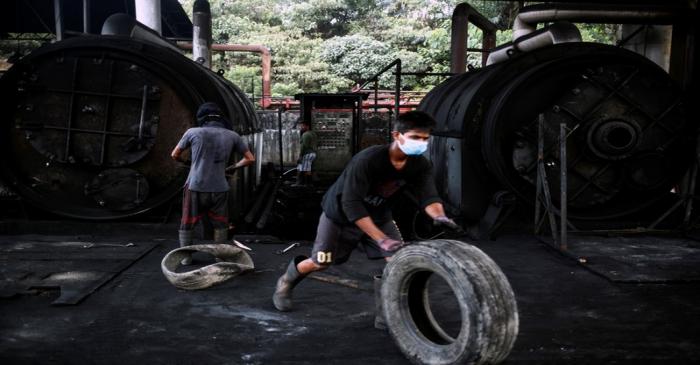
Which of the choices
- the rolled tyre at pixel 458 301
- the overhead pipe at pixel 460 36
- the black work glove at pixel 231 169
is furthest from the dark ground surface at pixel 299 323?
the overhead pipe at pixel 460 36

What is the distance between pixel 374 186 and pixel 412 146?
0.48 metres

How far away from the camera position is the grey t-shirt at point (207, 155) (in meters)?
6.61

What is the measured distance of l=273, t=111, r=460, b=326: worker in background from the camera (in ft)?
13.6

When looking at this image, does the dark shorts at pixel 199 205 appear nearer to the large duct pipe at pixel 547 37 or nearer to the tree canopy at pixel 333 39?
the large duct pipe at pixel 547 37

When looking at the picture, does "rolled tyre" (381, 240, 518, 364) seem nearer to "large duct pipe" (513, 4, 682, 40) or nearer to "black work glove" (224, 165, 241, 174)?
"black work glove" (224, 165, 241, 174)

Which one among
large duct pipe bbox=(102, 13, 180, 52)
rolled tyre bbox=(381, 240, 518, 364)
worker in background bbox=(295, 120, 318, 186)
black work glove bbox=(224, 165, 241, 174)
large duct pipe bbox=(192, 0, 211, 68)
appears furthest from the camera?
worker in background bbox=(295, 120, 318, 186)

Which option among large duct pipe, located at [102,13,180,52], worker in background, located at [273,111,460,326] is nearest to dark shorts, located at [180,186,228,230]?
worker in background, located at [273,111,460,326]

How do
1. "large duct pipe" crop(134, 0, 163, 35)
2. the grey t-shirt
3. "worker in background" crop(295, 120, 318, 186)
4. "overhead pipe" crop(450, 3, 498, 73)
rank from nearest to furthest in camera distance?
the grey t-shirt < "large duct pipe" crop(134, 0, 163, 35) < "overhead pipe" crop(450, 3, 498, 73) < "worker in background" crop(295, 120, 318, 186)

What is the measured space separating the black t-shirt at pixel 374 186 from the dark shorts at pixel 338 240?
0.23 feet

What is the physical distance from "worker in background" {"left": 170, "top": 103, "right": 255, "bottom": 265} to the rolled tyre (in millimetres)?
3041

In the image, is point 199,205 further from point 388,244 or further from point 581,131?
point 581,131

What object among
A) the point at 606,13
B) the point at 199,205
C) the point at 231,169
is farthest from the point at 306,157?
the point at 199,205

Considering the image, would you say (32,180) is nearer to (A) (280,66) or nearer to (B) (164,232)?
(B) (164,232)

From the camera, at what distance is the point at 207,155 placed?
6.64 metres
